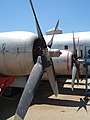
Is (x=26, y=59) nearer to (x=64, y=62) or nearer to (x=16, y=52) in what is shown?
(x=16, y=52)

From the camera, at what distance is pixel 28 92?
672 centimetres

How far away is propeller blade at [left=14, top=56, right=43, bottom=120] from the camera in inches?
254

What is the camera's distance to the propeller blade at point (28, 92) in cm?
644

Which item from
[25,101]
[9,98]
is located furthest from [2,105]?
[25,101]

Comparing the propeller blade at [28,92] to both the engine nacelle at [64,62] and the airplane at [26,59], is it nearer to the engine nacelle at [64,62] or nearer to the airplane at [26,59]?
the airplane at [26,59]

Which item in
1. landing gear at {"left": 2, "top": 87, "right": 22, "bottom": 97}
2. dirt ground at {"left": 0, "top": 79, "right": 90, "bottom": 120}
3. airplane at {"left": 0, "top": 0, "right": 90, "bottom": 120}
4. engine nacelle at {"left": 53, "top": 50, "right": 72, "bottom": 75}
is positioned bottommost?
dirt ground at {"left": 0, "top": 79, "right": 90, "bottom": 120}

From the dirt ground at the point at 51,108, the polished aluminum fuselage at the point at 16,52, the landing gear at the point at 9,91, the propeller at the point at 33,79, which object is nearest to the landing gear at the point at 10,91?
the landing gear at the point at 9,91

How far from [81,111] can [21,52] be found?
410 cm

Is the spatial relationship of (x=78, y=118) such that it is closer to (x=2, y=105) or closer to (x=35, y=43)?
(x=35, y=43)

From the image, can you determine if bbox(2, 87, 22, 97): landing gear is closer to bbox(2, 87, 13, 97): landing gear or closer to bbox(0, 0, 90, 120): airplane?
bbox(2, 87, 13, 97): landing gear

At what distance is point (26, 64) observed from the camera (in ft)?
28.6

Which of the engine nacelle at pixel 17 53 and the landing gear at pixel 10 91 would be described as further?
the landing gear at pixel 10 91

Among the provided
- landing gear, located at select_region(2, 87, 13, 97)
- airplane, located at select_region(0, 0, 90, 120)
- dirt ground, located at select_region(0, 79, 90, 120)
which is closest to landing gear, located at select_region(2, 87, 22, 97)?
landing gear, located at select_region(2, 87, 13, 97)

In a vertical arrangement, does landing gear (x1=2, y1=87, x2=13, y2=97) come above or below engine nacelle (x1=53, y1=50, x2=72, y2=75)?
below
